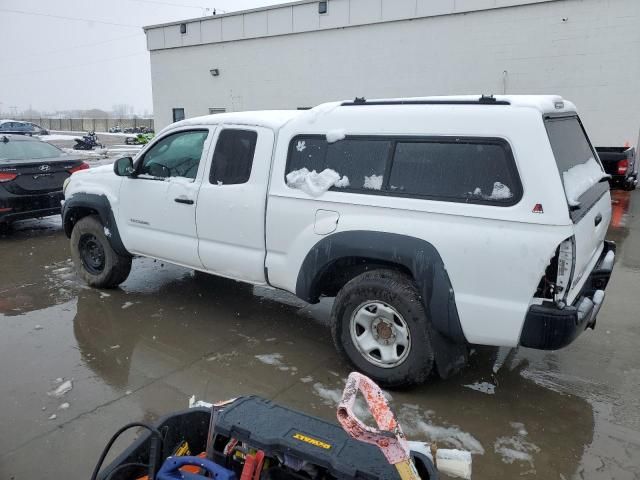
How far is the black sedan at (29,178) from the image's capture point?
7.62m

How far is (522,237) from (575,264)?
0.36m

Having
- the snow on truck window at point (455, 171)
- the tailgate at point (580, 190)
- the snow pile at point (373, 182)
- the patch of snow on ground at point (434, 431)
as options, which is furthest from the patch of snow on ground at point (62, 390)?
the tailgate at point (580, 190)

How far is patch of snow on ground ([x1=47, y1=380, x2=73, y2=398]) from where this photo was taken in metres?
3.62

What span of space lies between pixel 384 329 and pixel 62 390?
237cm

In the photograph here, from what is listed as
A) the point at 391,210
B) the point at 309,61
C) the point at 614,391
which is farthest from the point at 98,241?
the point at 309,61

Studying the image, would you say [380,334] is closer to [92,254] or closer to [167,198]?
[167,198]

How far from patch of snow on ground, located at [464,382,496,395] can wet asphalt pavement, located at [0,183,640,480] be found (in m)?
0.02

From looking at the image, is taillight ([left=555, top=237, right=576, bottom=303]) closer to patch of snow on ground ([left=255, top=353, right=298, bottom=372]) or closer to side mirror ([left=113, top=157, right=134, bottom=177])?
patch of snow on ground ([left=255, top=353, right=298, bottom=372])

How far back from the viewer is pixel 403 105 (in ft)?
12.0

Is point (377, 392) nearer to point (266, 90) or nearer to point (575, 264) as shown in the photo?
point (575, 264)

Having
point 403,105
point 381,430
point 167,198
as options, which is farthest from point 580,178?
point 167,198

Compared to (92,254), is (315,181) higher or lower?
higher

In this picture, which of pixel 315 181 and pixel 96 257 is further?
pixel 96 257

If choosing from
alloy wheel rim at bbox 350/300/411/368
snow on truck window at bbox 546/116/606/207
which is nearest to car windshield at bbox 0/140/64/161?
alloy wheel rim at bbox 350/300/411/368
